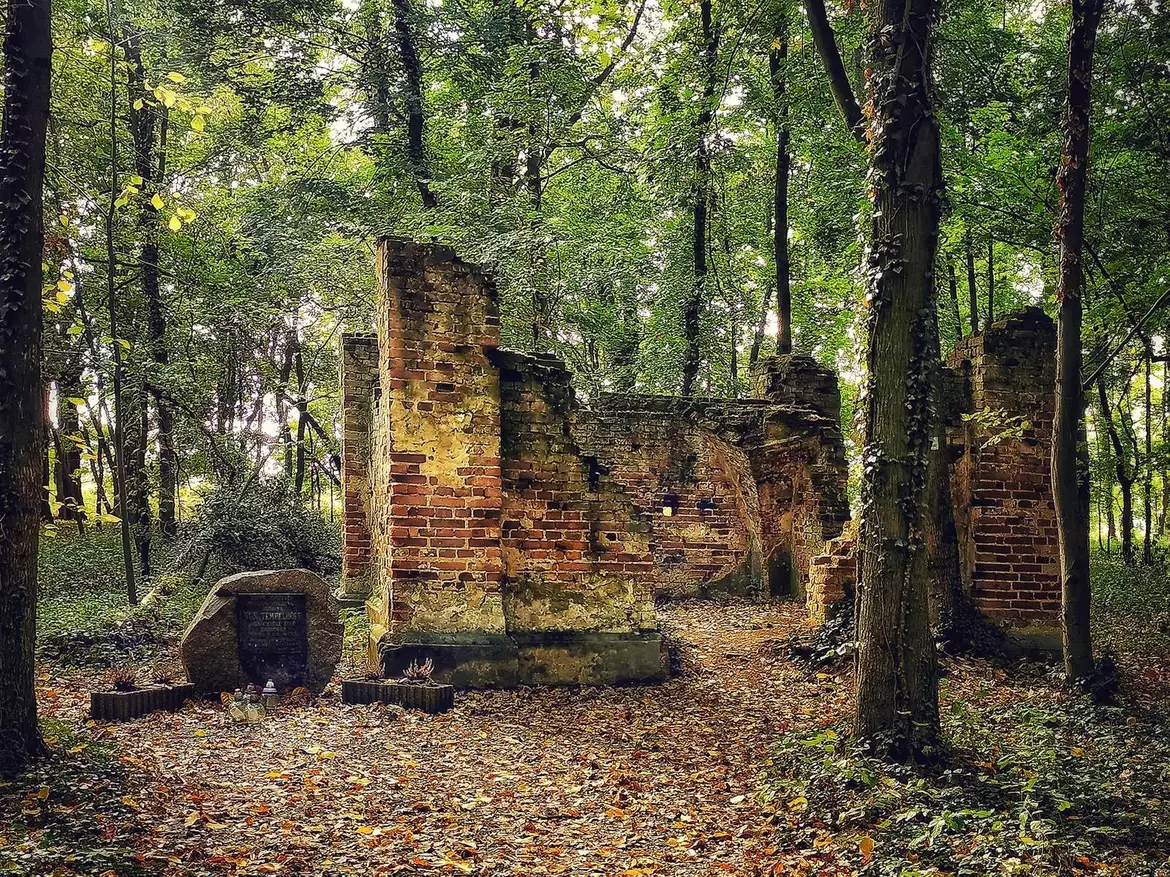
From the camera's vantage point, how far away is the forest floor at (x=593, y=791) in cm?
410

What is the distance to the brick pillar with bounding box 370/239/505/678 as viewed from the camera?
7.88m

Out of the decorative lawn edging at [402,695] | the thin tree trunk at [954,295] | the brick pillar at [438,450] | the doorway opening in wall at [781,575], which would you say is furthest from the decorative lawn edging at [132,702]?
the thin tree trunk at [954,295]

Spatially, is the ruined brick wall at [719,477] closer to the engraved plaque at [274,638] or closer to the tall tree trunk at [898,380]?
the engraved plaque at [274,638]

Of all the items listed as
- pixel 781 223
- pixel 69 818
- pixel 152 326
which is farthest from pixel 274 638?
pixel 781 223

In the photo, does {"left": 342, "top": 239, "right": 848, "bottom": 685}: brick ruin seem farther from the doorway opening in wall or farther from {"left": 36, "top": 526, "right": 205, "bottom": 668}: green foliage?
the doorway opening in wall

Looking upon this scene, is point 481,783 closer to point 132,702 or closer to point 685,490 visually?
point 132,702

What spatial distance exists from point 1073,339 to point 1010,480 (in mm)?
2826

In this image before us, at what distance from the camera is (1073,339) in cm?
714

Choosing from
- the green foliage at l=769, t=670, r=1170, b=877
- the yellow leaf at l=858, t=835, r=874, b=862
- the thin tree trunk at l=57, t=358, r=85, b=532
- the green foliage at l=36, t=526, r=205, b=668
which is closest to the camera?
the green foliage at l=769, t=670, r=1170, b=877

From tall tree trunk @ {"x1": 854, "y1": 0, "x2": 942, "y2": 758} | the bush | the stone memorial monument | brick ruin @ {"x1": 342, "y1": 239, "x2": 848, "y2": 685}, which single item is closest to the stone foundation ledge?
brick ruin @ {"x1": 342, "y1": 239, "x2": 848, "y2": 685}

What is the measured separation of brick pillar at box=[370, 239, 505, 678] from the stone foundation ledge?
10cm

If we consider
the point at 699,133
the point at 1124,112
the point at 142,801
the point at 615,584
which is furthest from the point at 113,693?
the point at 1124,112

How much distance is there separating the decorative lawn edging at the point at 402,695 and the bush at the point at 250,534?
5423mm

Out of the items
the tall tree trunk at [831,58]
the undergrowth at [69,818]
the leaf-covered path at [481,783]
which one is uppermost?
the tall tree trunk at [831,58]
